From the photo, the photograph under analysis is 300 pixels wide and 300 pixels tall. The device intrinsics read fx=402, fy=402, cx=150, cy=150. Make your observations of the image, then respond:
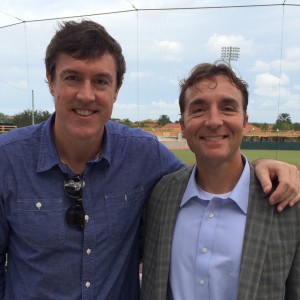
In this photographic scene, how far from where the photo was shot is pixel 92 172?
91.7 inches

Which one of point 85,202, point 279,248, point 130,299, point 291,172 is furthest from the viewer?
point 130,299

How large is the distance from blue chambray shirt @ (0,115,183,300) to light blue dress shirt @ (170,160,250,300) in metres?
0.41

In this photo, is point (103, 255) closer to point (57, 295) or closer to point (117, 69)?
point (57, 295)

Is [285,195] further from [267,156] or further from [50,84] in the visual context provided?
[267,156]

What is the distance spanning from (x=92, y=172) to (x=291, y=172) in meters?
1.10

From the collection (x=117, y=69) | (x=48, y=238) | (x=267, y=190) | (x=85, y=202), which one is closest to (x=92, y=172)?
(x=85, y=202)

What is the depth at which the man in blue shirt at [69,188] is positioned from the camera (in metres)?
2.21

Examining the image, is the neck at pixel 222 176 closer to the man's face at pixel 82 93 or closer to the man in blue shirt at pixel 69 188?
the man in blue shirt at pixel 69 188

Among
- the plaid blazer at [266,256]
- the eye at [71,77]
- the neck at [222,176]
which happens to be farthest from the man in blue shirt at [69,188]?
the plaid blazer at [266,256]

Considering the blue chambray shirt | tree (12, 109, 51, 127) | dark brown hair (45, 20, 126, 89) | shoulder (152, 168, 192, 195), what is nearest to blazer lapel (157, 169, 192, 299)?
shoulder (152, 168, 192, 195)

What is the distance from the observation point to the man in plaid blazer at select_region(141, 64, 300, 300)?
190 centimetres

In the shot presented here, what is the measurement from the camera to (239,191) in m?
2.09

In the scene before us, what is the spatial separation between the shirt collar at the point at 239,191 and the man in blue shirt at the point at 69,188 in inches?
3.6

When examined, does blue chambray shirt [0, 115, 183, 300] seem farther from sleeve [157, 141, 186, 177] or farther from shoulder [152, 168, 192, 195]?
sleeve [157, 141, 186, 177]
